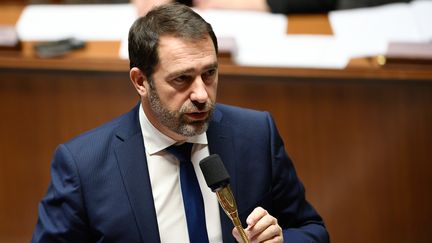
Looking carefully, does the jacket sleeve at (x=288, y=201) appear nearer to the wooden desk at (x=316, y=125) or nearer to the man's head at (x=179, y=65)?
the man's head at (x=179, y=65)

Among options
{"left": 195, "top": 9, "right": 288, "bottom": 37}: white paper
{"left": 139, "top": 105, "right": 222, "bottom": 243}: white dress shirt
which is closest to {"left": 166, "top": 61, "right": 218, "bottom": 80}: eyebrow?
{"left": 139, "top": 105, "right": 222, "bottom": 243}: white dress shirt

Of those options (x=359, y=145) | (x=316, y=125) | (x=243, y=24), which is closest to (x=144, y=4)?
(x=243, y=24)

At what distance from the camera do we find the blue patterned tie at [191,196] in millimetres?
1275

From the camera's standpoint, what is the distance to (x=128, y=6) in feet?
7.57

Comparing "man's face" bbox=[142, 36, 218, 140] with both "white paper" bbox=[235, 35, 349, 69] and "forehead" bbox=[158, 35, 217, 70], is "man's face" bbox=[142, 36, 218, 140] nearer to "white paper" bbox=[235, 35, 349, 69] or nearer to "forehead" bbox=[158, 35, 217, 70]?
"forehead" bbox=[158, 35, 217, 70]

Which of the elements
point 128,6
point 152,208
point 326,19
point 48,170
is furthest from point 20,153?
point 326,19

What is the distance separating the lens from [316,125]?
1.88 metres

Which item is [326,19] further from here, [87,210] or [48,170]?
[87,210]

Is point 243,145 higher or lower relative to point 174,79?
lower

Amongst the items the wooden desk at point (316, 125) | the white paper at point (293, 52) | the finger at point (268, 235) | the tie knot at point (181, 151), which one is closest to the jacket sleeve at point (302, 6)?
the white paper at point (293, 52)

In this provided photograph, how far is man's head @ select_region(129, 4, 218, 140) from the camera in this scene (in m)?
1.18

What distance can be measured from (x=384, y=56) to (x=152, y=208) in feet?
2.74

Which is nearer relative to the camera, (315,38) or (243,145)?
(243,145)

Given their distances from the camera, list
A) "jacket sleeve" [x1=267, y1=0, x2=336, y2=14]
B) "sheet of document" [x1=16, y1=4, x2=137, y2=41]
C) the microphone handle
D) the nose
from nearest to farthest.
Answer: the microphone handle
the nose
"sheet of document" [x1=16, y1=4, x2=137, y2=41]
"jacket sleeve" [x1=267, y1=0, x2=336, y2=14]
